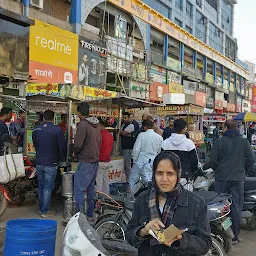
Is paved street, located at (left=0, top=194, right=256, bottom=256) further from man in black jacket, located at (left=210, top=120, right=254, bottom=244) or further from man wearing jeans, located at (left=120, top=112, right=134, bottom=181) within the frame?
man wearing jeans, located at (left=120, top=112, right=134, bottom=181)

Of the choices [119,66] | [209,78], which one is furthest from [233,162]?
[209,78]

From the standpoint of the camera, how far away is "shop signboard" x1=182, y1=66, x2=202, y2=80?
29.3 meters

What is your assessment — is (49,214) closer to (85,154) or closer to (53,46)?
(85,154)

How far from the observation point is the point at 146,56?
22859 mm

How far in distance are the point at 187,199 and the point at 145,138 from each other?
4900 mm

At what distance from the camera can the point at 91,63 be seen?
17703 mm

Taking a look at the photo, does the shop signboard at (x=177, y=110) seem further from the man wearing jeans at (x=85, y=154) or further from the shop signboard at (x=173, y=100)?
the man wearing jeans at (x=85, y=154)

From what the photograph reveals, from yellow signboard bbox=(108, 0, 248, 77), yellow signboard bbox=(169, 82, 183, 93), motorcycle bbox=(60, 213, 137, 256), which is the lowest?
motorcycle bbox=(60, 213, 137, 256)

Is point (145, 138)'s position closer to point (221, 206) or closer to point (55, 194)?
point (55, 194)

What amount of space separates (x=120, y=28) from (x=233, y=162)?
1657 cm

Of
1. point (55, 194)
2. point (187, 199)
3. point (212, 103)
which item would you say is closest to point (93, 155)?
point (55, 194)

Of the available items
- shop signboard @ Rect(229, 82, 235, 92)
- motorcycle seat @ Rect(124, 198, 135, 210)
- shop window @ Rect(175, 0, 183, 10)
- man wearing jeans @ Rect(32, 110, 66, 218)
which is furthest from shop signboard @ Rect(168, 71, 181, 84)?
motorcycle seat @ Rect(124, 198, 135, 210)

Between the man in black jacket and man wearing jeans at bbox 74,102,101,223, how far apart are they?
78.4 inches

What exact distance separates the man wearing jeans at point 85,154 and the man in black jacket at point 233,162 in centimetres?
199
